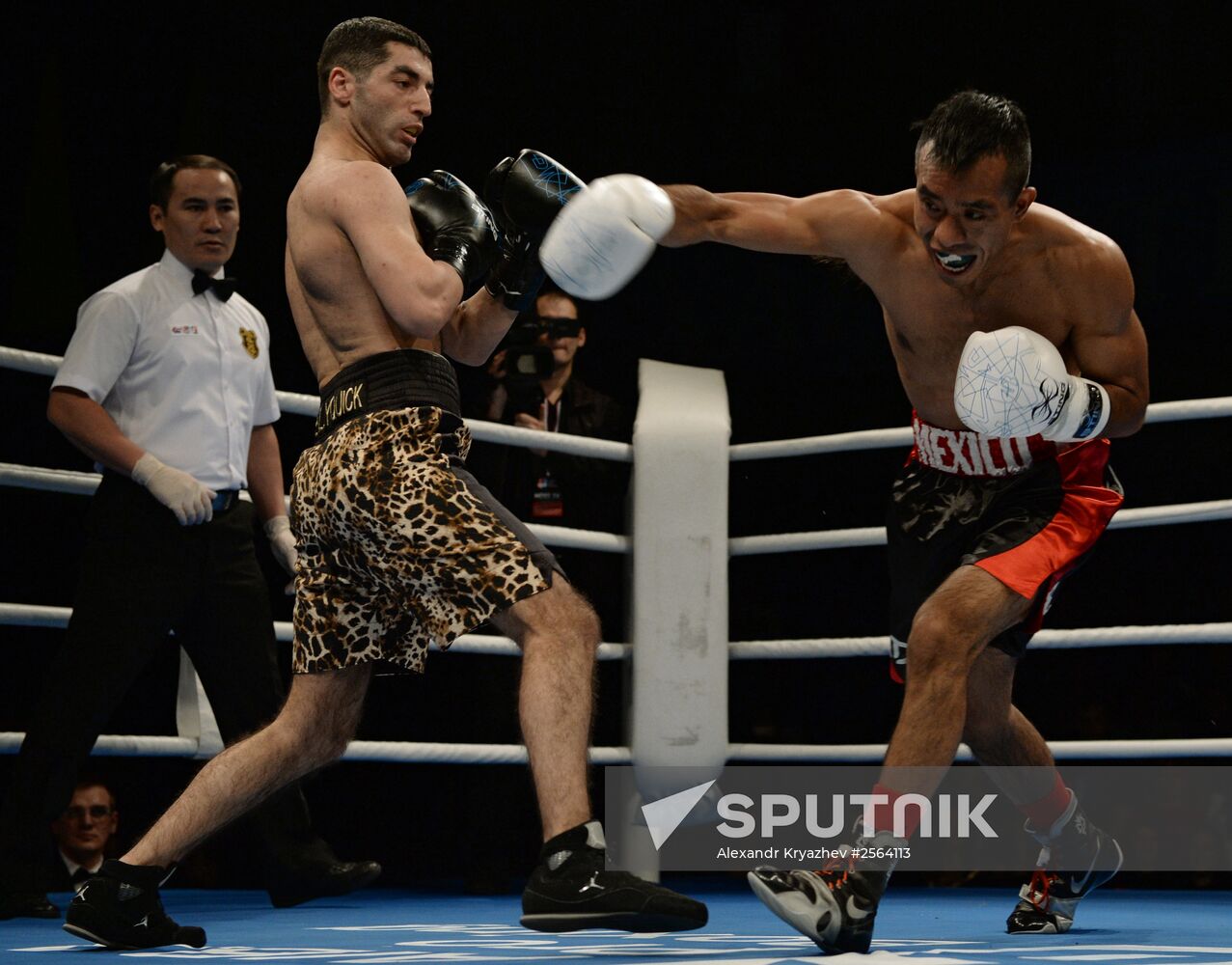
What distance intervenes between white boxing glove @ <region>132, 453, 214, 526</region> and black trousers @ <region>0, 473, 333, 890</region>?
0.05 meters

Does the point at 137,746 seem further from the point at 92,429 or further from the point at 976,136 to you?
the point at 976,136

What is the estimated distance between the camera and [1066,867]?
256 centimetres

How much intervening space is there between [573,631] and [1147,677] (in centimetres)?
287

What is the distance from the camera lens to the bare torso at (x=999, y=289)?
7.82ft

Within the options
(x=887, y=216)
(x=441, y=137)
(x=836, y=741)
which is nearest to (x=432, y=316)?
(x=887, y=216)

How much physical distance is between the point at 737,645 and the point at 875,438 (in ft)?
1.72

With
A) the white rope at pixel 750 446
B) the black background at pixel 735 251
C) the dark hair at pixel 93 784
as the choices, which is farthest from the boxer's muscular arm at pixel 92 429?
the black background at pixel 735 251

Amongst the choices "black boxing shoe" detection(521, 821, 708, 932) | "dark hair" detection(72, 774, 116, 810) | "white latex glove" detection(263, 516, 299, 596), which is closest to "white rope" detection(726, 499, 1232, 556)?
"white latex glove" detection(263, 516, 299, 596)

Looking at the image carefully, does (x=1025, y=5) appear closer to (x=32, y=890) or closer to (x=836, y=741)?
(x=836, y=741)

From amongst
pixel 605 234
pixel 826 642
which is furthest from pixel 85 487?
pixel 826 642

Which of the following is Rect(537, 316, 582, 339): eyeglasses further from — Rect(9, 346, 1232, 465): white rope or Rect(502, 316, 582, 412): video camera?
Rect(9, 346, 1232, 465): white rope

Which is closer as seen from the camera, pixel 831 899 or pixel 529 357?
pixel 831 899

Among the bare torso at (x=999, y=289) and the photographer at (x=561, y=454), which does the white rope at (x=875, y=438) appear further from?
the bare torso at (x=999, y=289)

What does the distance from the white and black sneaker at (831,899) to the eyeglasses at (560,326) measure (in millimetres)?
2011
